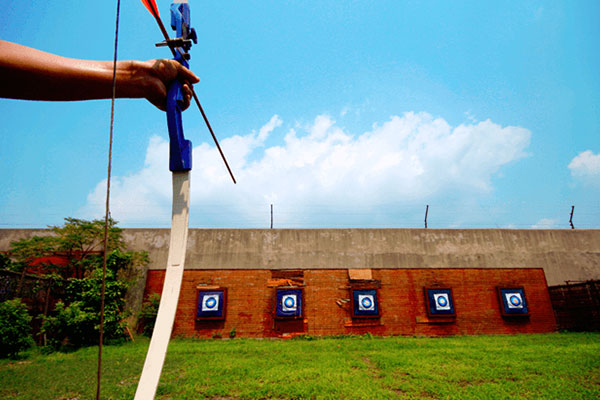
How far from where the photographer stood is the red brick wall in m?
11.1

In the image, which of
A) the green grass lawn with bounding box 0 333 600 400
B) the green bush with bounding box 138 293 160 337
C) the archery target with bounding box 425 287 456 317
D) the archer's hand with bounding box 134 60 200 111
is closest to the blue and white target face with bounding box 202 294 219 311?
the green bush with bounding box 138 293 160 337

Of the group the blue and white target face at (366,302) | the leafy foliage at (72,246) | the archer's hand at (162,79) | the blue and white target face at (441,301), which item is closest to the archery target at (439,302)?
the blue and white target face at (441,301)

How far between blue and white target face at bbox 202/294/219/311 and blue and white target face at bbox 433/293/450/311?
26.3 feet

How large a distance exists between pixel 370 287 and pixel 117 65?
457 inches

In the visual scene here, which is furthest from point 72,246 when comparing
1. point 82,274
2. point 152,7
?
point 152,7

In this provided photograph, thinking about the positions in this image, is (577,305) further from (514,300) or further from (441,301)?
(441,301)

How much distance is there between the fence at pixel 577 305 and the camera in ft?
35.8

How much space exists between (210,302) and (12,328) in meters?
5.21

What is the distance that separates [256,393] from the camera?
4.43m

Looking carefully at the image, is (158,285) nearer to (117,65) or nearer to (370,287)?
(370,287)

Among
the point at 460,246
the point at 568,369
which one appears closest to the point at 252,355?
the point at 568,369

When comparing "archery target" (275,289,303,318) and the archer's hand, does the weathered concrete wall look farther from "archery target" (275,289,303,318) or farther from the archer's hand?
the archer's hand

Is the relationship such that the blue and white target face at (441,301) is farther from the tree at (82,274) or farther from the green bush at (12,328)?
the green bush at (12,328)

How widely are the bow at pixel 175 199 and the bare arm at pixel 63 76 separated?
297 millimetres
